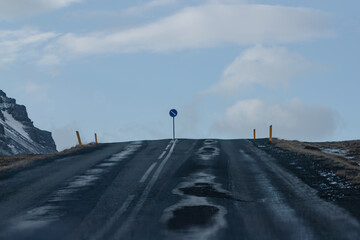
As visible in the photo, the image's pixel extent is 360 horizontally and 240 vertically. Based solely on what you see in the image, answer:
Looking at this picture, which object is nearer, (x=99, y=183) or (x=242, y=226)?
(x=242, y=226)

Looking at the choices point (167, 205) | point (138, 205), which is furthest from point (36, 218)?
point (167, 205)

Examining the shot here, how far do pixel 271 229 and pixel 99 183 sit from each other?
6.88 meters

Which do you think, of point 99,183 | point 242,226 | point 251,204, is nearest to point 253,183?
point 251,204

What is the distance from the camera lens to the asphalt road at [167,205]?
8.61 metres

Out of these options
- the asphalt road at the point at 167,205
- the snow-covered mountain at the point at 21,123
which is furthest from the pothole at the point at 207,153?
the snow-covered mountain at the point at 21,123

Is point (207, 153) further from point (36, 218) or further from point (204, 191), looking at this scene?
point (36, 218)

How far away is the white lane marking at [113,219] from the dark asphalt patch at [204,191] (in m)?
1.48

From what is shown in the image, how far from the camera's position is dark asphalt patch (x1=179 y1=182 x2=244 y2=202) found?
1216cm

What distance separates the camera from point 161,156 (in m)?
22.2

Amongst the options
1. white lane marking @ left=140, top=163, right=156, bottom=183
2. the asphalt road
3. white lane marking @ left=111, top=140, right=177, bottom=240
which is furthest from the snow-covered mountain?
white lane marking @ left=111, top=140, right=177, bottom=240

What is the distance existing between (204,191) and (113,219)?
12.0ft

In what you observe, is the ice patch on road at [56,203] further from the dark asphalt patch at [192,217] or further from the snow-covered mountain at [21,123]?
the snow-covered mountain at [21,123]

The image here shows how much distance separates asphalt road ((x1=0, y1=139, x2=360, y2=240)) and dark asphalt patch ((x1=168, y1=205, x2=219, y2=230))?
0.02 meters

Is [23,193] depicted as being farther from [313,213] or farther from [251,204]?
[313,213]
